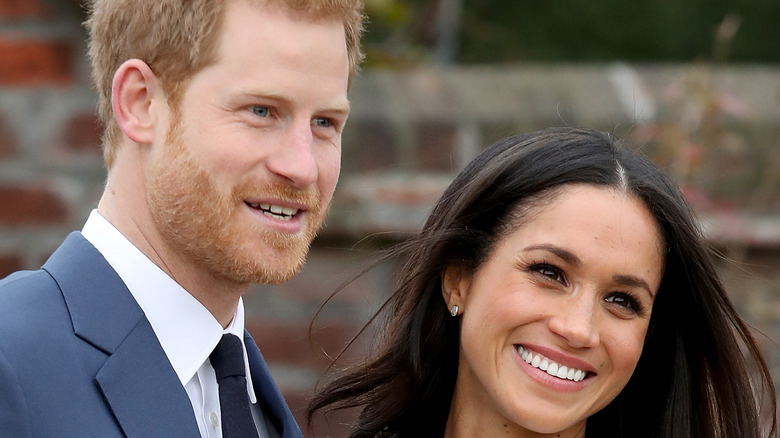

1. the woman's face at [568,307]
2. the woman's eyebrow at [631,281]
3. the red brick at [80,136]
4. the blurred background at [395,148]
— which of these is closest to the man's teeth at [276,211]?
the woman's face at [568,307]

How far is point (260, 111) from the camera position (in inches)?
103

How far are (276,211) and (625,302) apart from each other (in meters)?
0.87

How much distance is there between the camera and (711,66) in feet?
15.9

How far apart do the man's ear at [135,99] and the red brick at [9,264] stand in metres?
1.55

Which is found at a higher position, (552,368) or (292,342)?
(552,368)

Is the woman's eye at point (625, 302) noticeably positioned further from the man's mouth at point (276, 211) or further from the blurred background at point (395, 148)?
the blurred background at point (395, 148)

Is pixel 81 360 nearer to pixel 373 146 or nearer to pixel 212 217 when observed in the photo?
pixel 212 217

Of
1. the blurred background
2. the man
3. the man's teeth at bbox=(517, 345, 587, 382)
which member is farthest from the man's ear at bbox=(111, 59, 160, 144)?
the blurred background

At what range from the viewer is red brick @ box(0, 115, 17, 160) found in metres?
4.04

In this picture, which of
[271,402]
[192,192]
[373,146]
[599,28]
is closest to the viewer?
[192,192]

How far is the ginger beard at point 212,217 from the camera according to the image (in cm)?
259

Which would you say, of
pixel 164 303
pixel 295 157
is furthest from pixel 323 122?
pixel 164 303

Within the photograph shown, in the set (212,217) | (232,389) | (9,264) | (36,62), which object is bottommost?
(9,264)

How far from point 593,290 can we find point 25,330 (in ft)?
4.12
